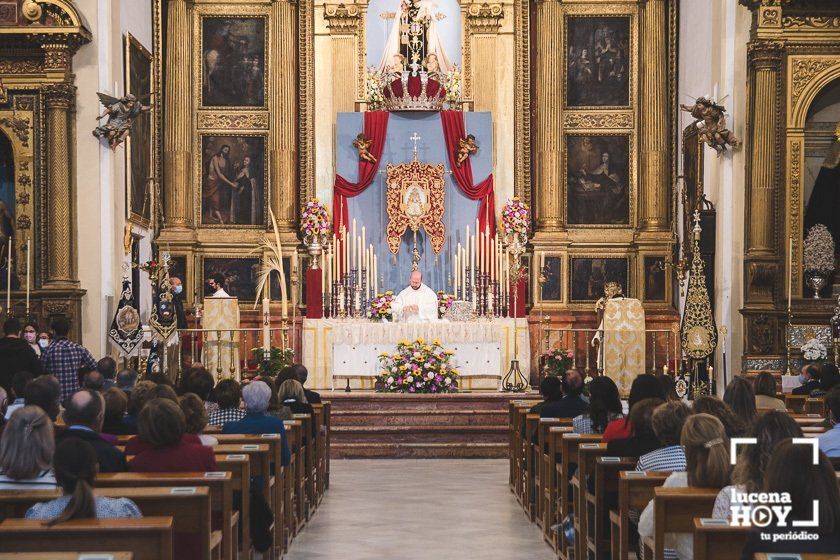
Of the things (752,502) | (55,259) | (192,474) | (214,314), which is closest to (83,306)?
(55,259)

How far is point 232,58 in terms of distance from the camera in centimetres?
2339

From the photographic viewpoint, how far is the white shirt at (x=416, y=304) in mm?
20875

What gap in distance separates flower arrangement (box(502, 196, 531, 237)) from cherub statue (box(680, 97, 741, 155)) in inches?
156

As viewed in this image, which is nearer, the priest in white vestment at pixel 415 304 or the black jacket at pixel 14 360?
the black jacket at pixel 14 360

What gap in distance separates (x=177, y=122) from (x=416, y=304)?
A: 550 cm

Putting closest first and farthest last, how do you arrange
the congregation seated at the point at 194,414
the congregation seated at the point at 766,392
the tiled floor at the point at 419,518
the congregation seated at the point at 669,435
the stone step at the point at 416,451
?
the congregation seated at the point at 669,435 → the congregation seated at the point at 194,414 → the tiled floor at the point at 419,518 → the congregation seated at the point at 766,392 → the stone step at the point at 416,451

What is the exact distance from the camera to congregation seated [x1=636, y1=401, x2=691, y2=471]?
7.85 meters

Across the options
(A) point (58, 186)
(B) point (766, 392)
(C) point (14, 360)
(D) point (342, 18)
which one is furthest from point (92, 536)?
(D) point (342, 18)

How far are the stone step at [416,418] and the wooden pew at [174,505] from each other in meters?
10.9

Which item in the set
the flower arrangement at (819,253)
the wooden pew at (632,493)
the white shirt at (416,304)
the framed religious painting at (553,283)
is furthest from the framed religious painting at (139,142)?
the wooden pew at (632,493)

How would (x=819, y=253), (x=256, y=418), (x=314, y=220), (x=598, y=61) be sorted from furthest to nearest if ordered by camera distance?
(x=598, y=61) < (x=314, y=220) < (x=819, y=253) < (x=256, y=418)

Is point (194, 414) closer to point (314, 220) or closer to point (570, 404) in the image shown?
point (570, 404)

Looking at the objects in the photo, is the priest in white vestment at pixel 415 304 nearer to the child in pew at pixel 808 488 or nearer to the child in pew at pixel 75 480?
the child in pew at pixel 75 480

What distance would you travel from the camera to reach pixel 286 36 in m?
23.2
